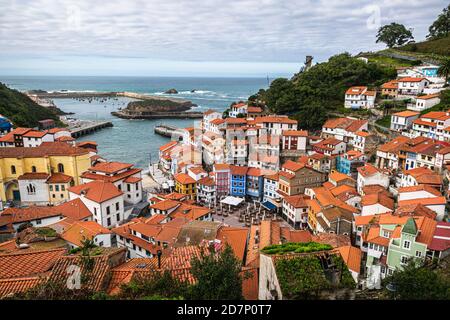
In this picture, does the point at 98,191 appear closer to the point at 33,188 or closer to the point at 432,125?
the point at 33,188

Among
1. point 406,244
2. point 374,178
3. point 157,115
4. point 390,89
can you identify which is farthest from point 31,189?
point 157,115

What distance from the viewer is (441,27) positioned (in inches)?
2638

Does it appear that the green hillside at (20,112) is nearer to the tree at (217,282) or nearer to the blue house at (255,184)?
the blue house at (255,184)

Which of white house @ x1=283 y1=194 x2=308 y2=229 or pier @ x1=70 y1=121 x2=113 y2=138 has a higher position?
pier @ x1=70 y1=121 x2=113 y2=138

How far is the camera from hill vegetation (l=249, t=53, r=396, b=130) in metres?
45.7

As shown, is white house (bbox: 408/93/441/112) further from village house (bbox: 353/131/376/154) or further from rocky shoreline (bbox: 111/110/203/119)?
rocky shoreline (bbox: 111/110/203/119)

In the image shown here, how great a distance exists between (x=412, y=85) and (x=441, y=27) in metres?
33.4

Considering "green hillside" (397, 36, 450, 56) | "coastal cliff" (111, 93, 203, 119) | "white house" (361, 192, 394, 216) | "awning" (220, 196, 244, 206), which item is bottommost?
"awning" (220, 196, 244, 206)

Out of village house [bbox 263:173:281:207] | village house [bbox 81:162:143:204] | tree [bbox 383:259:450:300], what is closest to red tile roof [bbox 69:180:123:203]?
village house [bbox 81:162:143:204]

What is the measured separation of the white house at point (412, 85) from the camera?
144 feet

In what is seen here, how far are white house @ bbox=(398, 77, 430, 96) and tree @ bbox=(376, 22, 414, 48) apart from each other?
33.8 m

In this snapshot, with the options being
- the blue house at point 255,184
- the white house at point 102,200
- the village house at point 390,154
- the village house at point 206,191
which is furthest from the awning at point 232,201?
the village house at point 390,154

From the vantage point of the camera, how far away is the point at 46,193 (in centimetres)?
3052

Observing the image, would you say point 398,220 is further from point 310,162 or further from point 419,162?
point 310,162
